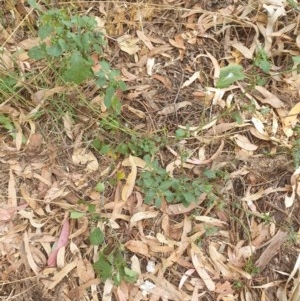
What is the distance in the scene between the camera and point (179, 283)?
5.75ft

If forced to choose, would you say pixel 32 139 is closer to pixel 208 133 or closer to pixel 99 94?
pixel 99 94

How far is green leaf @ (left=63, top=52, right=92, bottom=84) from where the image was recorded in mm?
1652

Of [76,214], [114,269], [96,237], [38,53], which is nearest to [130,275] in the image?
[114,269]

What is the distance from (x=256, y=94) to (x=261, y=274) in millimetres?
620

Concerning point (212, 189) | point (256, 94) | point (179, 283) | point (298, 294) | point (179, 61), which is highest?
point (179, 61)

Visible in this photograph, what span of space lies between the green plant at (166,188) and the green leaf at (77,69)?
1.17ft

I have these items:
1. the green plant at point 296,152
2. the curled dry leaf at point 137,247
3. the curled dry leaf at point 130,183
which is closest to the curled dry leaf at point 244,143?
the green plant at point 296,152

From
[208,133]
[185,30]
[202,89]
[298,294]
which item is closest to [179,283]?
[298,294]

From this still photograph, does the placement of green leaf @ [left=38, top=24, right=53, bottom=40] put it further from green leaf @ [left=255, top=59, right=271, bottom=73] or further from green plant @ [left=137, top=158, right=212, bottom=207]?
green leaf @ [left=255, top=59, right=271, bottom=73]

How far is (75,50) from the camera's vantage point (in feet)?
5.59

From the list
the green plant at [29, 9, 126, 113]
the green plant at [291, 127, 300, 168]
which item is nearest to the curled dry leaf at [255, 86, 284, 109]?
the green plant at [291, 127, 300, 168]

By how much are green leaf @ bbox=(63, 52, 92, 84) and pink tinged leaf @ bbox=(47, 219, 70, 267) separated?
474mm

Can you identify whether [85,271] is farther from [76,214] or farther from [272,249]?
[272,249]

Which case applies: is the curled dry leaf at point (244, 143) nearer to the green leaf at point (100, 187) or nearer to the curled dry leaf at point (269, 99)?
the curled dry leaf at point (269, 99)
